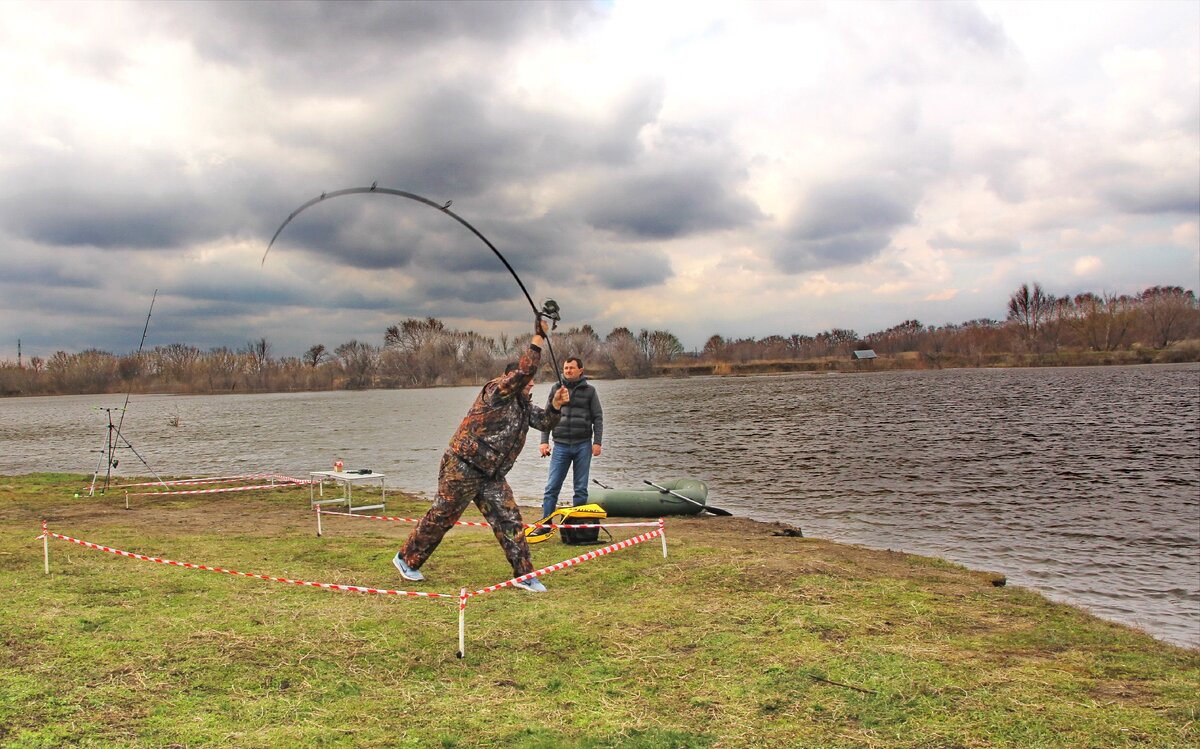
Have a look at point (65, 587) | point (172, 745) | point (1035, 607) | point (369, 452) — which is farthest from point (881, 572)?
point (369, 452)

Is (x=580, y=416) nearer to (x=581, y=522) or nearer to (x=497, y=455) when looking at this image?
(x=581, y=522)

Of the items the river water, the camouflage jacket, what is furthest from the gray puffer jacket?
the river water

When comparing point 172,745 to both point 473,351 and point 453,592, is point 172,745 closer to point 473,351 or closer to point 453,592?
point 453,592

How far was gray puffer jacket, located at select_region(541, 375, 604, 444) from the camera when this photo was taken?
37.4ft

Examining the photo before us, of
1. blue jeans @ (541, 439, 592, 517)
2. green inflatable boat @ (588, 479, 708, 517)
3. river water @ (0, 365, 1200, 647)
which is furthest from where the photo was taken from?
green inflatable boat @ (588, 479, 708, 517)

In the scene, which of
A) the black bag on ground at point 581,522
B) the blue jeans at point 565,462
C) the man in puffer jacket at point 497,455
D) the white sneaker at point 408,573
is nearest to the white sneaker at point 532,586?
the man in puffer jacket at point 497,455

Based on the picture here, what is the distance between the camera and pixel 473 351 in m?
159

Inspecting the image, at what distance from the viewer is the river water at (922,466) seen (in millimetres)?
13281

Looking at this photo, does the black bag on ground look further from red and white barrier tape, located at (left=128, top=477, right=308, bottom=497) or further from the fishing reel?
red and white barrier tape, located at (left=128, top=477, right=308, bottom=497)

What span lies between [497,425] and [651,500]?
7.43 meters

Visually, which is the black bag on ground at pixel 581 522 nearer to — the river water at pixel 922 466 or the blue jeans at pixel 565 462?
the blue jeans at pixel 565 462

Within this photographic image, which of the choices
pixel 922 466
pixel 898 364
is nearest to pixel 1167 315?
pixel 898 364

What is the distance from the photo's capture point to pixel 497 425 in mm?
7672

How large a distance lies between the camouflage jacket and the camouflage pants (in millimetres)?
129
